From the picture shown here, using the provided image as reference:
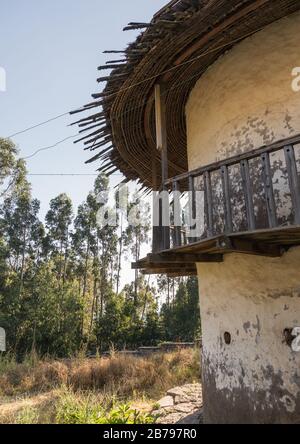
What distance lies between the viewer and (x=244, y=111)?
4.62 m

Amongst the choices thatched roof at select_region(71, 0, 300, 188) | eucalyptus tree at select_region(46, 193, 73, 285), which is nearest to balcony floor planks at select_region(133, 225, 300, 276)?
thatched roof at select_region(71, 0, 300, 188)

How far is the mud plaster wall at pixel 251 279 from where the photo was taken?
3.79m

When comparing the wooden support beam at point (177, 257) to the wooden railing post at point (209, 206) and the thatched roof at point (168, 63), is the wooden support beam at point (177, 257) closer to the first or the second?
the wooden railing post at point (209, 206)

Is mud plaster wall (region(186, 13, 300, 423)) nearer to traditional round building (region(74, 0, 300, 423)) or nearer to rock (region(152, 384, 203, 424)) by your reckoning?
traditional round building (region(74, 0, 300, 423))

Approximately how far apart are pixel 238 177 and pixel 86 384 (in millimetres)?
8345

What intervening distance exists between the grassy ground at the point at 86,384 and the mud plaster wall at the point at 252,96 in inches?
207

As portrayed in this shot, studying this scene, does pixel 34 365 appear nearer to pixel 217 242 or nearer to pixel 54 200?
pixel 217 242

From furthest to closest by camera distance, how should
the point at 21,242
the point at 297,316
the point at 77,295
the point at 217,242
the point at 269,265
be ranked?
the point at 21,242 → the point at 77,295 → the point at 269,265 → the point at 297,316 → the point at 217,242

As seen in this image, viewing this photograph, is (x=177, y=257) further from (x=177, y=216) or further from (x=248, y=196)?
(x=248, y=196)

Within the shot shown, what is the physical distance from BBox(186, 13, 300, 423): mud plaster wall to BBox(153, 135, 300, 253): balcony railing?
0.15 feet

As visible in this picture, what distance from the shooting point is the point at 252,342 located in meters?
4.05

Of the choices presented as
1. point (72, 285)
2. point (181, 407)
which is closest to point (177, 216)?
point (181, 407)

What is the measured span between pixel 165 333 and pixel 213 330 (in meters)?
21.0
